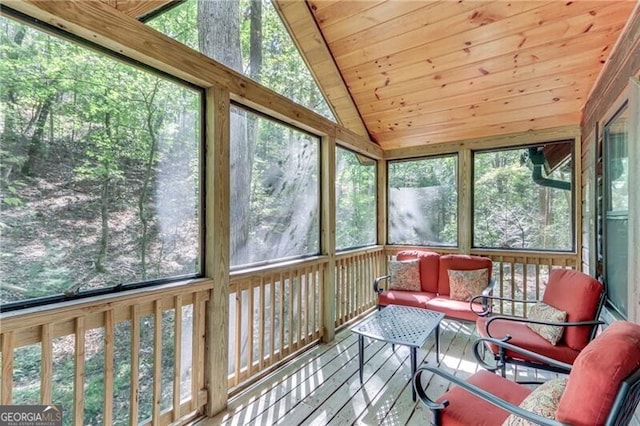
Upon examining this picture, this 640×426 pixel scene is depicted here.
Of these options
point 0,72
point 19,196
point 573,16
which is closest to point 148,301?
point 19,196

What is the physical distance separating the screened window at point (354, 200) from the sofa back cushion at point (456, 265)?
1150 mm

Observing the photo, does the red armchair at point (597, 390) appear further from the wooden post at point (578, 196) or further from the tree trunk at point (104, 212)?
the wooden post at point (578, 196)

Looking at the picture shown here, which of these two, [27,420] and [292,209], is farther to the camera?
[292,209]

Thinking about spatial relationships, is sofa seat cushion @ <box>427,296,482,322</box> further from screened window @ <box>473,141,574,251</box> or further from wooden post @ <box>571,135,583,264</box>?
wooden post @ <box>571,135,583,264</box>

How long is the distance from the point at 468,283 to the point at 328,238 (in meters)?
1.66

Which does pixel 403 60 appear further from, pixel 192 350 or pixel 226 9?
pixel 192 350

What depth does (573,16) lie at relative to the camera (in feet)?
7.99

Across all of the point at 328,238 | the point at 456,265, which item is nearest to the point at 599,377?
the point at 328,238

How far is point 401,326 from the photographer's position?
8.30ft

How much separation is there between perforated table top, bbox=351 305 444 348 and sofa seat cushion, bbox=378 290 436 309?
448 millimetres

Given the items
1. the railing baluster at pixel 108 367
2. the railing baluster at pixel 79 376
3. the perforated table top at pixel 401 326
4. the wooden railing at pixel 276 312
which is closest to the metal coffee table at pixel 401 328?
the perforated table top at pixel 401 326

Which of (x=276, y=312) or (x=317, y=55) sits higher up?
(x=317, y=55)

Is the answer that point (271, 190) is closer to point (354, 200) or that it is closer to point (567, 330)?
point (354, 200)

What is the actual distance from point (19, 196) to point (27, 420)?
40.8 inches
